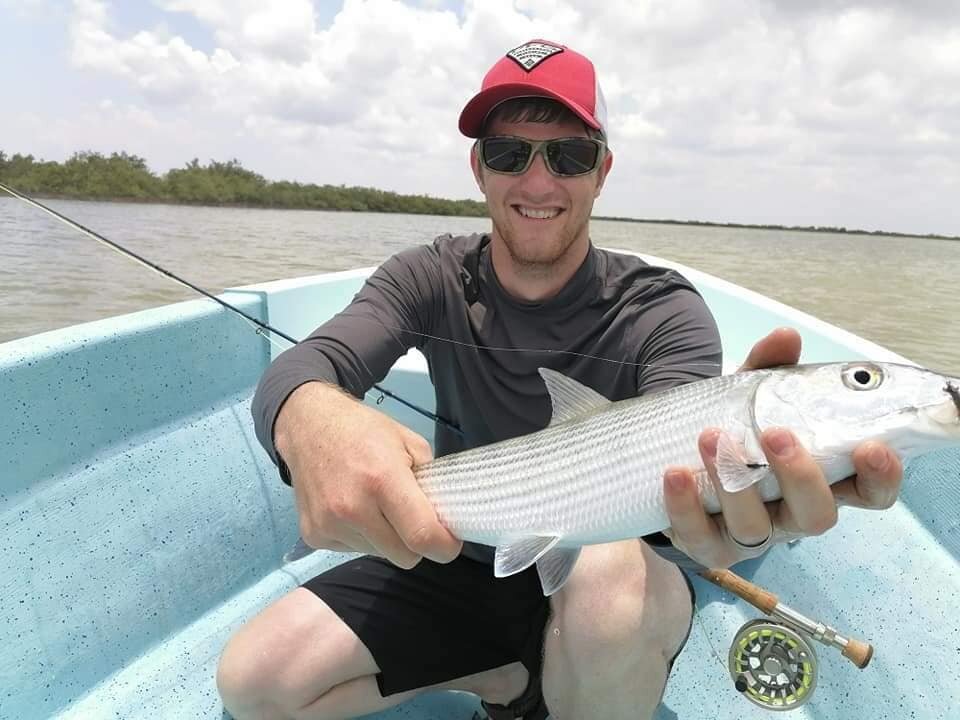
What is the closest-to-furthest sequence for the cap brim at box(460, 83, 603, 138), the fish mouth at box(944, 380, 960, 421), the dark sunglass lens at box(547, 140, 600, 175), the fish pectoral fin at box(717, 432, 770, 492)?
the fish mouth at box(944, 380, 960, 421)
the fish pectoral fin at box(717, 432, 770, 492)
the cap brim at box(460, 83, 603, 138)
the dark sunglass lens at box(547, 140, 600, 175)

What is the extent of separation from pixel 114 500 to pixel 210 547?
0.53 meters

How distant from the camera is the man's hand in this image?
4.89ft

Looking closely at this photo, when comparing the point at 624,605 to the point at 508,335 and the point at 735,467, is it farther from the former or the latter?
the point at 508,335

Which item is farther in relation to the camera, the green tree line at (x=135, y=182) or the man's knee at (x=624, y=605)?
the green tree line at (x=135, y=182)

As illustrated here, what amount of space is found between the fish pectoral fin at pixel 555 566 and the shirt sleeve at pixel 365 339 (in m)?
0.80

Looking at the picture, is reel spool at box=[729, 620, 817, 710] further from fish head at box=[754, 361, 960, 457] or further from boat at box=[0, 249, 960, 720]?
fish head at box=[754, 361, 960, 457]

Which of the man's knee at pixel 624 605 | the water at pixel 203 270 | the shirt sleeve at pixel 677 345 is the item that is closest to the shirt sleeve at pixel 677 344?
the shirt sleeve at pixel 677 345

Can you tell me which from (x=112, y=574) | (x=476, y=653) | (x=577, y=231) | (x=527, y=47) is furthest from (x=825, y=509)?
(x=112, y=574)

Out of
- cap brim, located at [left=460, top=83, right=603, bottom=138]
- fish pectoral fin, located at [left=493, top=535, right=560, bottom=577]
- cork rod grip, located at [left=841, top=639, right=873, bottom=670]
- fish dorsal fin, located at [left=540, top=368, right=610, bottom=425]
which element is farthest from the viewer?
cap brim, located at [left=460, top=83, right=603, bottom=138]

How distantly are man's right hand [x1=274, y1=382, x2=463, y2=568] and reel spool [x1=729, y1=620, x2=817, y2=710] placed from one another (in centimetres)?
132

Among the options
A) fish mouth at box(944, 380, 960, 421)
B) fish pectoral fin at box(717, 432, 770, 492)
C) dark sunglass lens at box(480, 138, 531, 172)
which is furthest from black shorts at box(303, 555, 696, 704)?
dark sunglass lens at box(480, 138, 531, 172)

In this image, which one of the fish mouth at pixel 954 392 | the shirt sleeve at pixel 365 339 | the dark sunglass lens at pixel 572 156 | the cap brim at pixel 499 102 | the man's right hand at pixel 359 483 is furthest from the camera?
the dark sunglass lens at pixel 572 156

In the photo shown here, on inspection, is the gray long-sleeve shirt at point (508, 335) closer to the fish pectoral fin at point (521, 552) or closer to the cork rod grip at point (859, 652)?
the fish pectoral fin at point (521, 552)

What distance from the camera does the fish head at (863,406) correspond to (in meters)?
1.46
